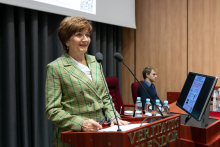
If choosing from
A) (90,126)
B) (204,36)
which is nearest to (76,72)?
(90,126)

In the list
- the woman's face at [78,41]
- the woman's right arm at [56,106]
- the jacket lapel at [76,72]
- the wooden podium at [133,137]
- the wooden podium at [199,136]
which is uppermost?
the woman's face at [78,41]

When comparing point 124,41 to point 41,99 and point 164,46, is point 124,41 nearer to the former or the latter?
point 164,46

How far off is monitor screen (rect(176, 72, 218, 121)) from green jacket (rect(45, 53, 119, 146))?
0.62 metres

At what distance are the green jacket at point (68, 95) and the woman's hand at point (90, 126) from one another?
0.23ft

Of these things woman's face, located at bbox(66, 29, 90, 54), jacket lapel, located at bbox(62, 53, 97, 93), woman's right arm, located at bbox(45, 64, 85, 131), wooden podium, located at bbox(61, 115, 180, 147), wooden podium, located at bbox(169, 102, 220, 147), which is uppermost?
woman's face, located at bbox(66, 29, 90, 54)

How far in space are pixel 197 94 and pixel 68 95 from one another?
862 millimetres

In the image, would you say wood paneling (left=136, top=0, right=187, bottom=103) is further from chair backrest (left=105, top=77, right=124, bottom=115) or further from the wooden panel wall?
chair backrest (left=105, top=77, right=124, bottom=115)

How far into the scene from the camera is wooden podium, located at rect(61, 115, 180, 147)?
93 centimetres

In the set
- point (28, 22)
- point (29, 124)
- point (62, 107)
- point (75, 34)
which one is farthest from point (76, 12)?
point (62, 107)

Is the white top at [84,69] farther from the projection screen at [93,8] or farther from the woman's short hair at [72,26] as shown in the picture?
the projection screen at [93,8]

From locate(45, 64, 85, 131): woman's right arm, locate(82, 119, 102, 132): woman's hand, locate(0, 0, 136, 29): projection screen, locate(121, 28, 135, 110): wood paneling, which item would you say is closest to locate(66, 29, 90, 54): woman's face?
locate(45, 64, 85, 131): woman's right arm

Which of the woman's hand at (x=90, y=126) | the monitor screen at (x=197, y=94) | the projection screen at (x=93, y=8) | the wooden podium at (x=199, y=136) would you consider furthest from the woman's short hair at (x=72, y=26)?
the projection screen at (x=93, y=8)

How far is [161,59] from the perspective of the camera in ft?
13.8

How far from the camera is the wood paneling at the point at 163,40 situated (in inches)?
156
